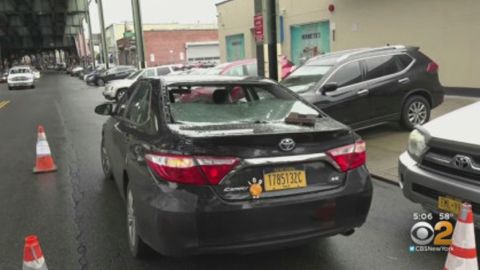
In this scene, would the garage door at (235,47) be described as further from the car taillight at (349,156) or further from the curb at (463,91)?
the car taillight at (349,156)

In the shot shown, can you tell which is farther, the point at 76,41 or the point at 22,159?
the point at 76,41

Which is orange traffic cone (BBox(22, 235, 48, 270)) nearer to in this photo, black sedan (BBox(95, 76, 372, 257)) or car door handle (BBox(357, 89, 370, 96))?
black sedan (BBox(95, 76, 372, 257))

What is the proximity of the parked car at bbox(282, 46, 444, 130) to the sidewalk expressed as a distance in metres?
0.33

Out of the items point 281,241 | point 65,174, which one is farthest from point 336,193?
point 65,174

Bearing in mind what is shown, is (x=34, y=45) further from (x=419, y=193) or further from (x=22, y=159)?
(x=419, y=193)

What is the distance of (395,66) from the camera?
9.43 m

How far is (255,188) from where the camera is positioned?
3455 millimetres

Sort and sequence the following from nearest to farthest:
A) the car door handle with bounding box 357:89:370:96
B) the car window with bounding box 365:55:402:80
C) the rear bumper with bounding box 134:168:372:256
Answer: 1. the rear bumper with bounding box 134:168:372:256
2. the car door handle with bounding box 357:89:370:96
3. the car window with bounding box 365:55:402:80

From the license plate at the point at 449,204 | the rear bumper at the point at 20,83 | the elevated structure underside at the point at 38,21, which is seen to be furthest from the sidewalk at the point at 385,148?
the elevated structure underside at the point at 38,21

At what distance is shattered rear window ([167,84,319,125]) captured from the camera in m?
4.14

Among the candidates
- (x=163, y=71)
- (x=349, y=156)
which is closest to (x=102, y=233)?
(x=349, y=156)

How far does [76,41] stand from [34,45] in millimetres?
7213

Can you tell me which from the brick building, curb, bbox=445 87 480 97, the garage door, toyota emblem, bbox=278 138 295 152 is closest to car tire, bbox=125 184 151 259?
toyota emblem, bbox=278 138 295 152

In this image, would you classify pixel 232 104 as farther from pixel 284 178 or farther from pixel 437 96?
pixel 437 96
